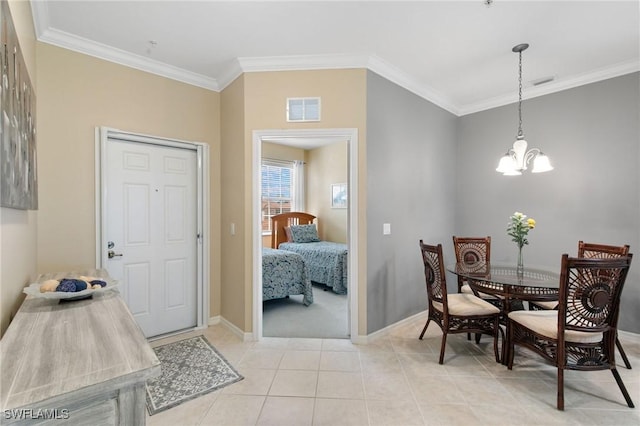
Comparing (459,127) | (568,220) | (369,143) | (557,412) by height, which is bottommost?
(557,412)

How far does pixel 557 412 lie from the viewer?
6.34 ft

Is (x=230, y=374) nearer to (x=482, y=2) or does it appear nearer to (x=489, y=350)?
(x=489, y=350)

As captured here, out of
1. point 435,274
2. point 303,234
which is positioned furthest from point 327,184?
point 435,274

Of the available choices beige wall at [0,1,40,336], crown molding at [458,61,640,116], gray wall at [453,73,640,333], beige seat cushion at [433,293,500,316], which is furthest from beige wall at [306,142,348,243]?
beige wall at [0,1,40,336]

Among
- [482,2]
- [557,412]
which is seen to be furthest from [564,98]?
[557,412]

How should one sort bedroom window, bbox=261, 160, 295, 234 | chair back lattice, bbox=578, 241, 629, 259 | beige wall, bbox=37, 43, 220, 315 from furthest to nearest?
bedroom window, bbox=261, 160, 295, 234
chair back lattice, bbox=578, 241, 629, 259
beige wall, bbox=37, 43, 220, 315

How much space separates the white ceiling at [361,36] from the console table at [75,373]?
2.21 meters

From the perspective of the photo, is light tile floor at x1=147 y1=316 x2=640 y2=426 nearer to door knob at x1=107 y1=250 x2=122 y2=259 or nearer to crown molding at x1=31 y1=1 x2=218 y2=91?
door knob at x1=107 y1=250 x2=122 y2=259

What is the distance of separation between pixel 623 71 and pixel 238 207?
420 cm

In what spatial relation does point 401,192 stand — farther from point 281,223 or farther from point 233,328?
point 281,223

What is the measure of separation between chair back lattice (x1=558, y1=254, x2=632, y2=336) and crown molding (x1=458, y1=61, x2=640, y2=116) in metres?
2.29

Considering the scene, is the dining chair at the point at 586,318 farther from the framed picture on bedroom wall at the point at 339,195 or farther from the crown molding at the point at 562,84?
the framed picture on bedroom wall at the point at 339,195

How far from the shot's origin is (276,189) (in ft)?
20.9

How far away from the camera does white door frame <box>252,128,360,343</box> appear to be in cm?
292
